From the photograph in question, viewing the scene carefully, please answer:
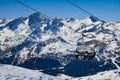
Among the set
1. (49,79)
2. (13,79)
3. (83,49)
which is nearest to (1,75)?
(13,79)

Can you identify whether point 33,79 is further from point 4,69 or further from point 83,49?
point 83,49

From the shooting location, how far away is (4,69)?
42031mm

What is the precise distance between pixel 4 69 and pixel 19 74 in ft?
10.9

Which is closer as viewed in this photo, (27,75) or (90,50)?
(27,75)

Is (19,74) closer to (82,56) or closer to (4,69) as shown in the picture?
(4,69)

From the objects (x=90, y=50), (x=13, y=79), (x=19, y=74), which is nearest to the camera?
(x=13, y=79)

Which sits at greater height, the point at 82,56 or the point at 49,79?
the point at 82,56

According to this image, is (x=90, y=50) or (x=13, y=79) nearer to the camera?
(x=13, y=79)

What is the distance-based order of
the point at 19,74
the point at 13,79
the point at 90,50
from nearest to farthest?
the point at 13,79
the point at 19,74
the point at 90,50

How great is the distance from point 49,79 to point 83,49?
7809mm

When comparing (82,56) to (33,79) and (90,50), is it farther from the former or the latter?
(33,79)

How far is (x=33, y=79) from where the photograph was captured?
37938 millimetres

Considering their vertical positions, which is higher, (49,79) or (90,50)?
(90,50)

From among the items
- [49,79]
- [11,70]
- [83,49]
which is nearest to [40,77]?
[49,79]
